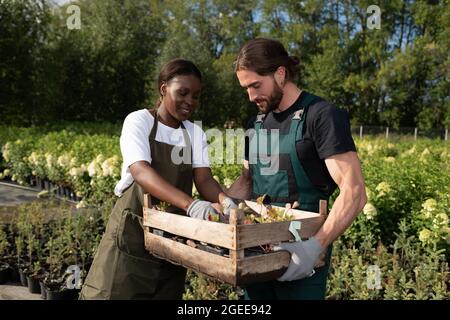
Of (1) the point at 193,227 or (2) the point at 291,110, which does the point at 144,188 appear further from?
(2) the point at 291,110

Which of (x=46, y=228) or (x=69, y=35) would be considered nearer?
A: (x=46, y=228)

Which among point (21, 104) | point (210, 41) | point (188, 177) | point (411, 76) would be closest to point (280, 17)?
point (210, 41)

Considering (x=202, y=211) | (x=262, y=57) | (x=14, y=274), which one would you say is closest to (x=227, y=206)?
(x=202, y=211)

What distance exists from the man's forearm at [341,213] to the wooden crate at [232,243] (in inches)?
1.9

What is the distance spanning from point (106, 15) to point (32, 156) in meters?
19.7

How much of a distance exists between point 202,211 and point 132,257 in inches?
21.3

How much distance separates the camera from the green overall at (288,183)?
2.06 m

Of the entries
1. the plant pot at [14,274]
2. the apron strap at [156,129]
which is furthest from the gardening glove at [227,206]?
the plant pot at [14,274]

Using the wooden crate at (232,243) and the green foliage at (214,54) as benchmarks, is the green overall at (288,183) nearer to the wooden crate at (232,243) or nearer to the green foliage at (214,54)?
the wooden crate at (232,243)

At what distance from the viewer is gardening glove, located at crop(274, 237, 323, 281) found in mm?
1827

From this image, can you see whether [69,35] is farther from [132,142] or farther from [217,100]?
[132,142]

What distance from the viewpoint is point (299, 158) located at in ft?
6.79

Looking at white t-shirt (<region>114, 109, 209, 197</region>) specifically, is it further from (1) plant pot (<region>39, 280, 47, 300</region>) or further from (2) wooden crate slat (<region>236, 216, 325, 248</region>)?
(1) plant pot (<region>39, 280, 47, 300</region>)

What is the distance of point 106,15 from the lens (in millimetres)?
27516
